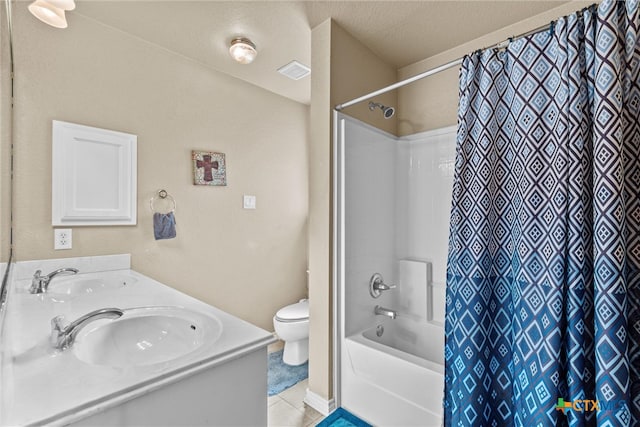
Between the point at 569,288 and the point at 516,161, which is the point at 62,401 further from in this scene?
the point at 516,161

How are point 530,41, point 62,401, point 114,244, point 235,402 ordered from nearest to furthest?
point 62,401
point 235,402
point 530,41
point 114,244

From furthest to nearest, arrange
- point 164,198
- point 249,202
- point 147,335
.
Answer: point 249,202, point 164,198, point 147,335

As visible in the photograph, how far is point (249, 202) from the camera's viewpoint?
2.76 m

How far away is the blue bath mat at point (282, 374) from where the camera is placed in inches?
83.0

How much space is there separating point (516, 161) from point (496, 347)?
2.28ft

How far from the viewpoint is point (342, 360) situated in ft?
6.07

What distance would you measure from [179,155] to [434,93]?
6.51 ft

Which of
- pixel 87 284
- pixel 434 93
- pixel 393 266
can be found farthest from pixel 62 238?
pixel 434 93

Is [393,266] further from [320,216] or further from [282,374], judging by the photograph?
[282,374]

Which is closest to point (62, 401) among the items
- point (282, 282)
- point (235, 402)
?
point (235, 402)

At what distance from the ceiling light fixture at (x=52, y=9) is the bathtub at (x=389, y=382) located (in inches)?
88.4

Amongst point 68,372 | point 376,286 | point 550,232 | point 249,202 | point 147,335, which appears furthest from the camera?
point 249,202

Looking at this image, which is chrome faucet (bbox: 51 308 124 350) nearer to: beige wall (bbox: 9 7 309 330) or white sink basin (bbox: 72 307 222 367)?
white sink basin (bbox: 72 307 222 367)

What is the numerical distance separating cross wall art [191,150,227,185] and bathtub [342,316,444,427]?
5.26 feet
